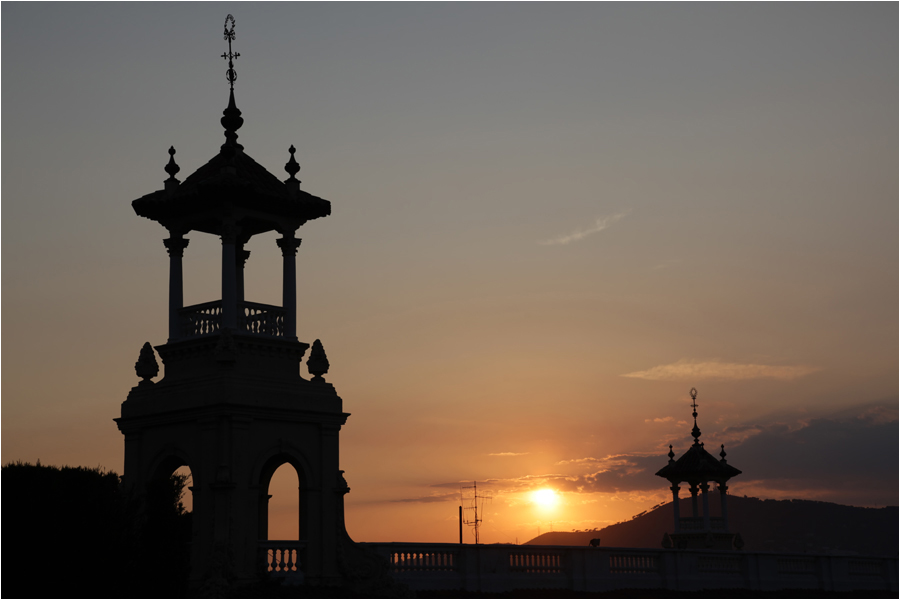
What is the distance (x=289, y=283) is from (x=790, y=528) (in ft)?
392

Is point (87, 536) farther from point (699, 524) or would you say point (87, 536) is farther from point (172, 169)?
point (699, 524)

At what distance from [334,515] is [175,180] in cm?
1054

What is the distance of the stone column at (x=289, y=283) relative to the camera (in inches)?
1491

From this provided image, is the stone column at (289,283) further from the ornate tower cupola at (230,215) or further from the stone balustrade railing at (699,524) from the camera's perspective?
the stone balustrade railing at (699,524)

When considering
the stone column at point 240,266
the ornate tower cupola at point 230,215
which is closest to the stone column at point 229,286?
the ornate tower cupola at point 230,215

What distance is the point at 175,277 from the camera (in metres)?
38.3

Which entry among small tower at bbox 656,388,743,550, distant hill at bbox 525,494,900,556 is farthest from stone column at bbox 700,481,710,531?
distant hill at bbox 525,494,900,556

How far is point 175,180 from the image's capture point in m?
38.1

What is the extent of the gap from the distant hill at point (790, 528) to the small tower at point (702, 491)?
65.3 metres

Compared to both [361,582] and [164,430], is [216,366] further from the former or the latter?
[361,582]

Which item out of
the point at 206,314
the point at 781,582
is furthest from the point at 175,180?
the point at 781,582

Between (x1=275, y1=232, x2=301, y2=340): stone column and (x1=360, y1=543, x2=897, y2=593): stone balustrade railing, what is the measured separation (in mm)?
6571

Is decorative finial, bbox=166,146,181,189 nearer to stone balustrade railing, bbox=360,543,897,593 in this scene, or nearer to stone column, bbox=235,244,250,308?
stone column, bbox=235,244,250,308

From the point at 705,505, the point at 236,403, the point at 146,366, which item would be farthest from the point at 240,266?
the point at 705,505
